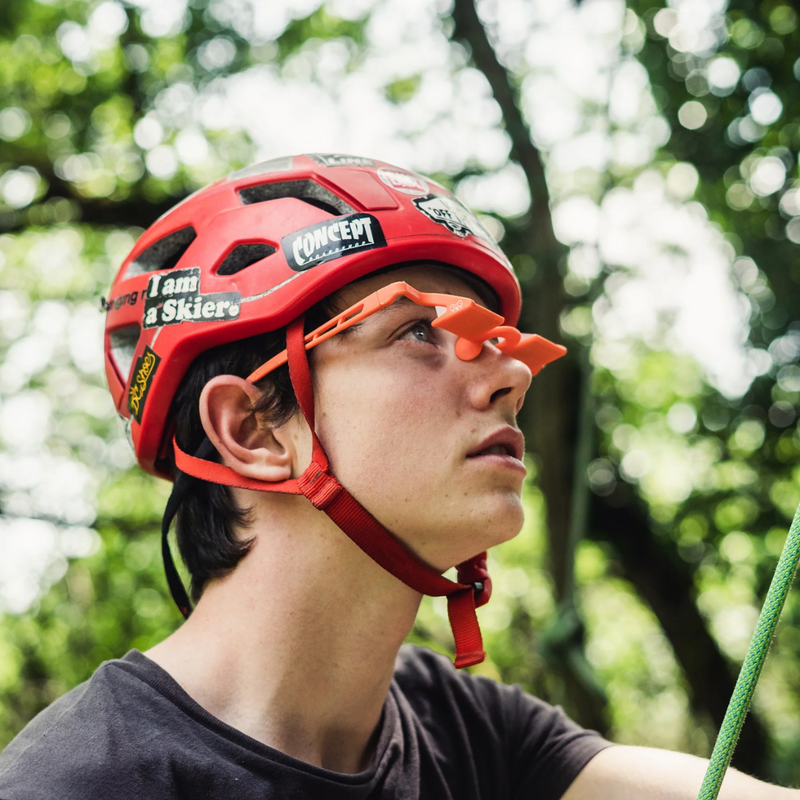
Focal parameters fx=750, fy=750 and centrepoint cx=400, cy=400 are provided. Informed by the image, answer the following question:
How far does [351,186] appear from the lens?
212 cm

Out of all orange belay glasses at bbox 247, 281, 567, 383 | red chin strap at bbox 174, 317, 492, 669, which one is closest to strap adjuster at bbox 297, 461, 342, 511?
red chin strap at bbox 174, 317, 492, 669

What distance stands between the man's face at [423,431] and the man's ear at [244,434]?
0.43 ft

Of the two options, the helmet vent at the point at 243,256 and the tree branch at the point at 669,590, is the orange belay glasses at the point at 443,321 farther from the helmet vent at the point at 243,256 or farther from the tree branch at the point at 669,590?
the tree branch at the point at 669,590

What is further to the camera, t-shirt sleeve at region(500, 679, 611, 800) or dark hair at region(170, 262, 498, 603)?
t-shirt sleeve at region(500, 679, 611, 800)

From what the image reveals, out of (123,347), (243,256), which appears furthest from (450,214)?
(123,347)

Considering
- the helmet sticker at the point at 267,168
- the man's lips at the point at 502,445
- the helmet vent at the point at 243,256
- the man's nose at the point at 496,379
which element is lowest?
the man's lips at the point at 502,445

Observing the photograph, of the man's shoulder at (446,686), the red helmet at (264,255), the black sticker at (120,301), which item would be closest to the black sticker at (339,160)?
the red helmet at (264,255)

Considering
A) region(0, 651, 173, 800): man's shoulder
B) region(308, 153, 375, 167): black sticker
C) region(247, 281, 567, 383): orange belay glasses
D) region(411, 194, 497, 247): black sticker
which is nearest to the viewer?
region(0, 651, 173, 800): man's shoulder

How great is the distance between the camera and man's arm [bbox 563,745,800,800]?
6.14ft

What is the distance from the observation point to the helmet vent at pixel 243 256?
213 cm

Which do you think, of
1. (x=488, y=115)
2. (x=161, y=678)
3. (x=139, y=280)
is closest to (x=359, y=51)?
(x=488, y=115)

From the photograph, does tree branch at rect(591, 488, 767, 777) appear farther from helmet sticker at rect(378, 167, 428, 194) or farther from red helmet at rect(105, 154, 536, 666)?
helmet sticker at rect(378, 167, 428, 194)

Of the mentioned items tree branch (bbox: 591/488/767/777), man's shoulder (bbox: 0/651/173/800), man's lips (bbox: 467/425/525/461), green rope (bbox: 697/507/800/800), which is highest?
man's lips (bbox: 467/425/525/461)

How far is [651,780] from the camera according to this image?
1.95m
